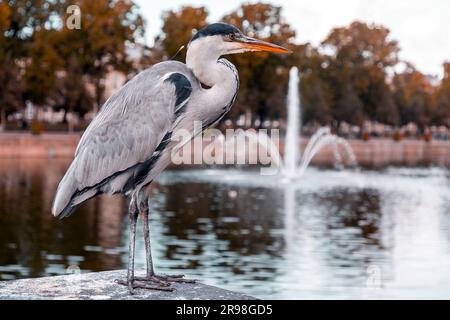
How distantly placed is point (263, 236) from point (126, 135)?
22140 millimetres

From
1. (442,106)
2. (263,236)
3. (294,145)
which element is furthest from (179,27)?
(442,106)

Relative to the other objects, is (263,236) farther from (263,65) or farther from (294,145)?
(263,65)

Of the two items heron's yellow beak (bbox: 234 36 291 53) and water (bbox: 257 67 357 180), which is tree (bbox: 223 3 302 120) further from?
heron's yellow beak (bbox: 234 36 291 53)

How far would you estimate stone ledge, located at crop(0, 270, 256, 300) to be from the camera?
234 inches

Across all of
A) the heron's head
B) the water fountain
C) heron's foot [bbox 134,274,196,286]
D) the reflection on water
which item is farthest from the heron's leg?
the water fountain

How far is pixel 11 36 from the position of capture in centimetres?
8344

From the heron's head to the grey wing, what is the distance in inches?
9.8

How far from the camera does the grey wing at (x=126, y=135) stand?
19.1 feet

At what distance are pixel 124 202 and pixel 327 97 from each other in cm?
7205

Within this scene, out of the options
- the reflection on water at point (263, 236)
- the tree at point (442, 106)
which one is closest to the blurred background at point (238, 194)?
the reflection on water at point (263, 236)

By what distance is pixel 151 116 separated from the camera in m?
5.88

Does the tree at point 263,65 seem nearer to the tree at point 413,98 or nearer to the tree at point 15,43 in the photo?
the tree at point 15,43

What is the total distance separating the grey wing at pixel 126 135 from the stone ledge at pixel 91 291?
529mm
